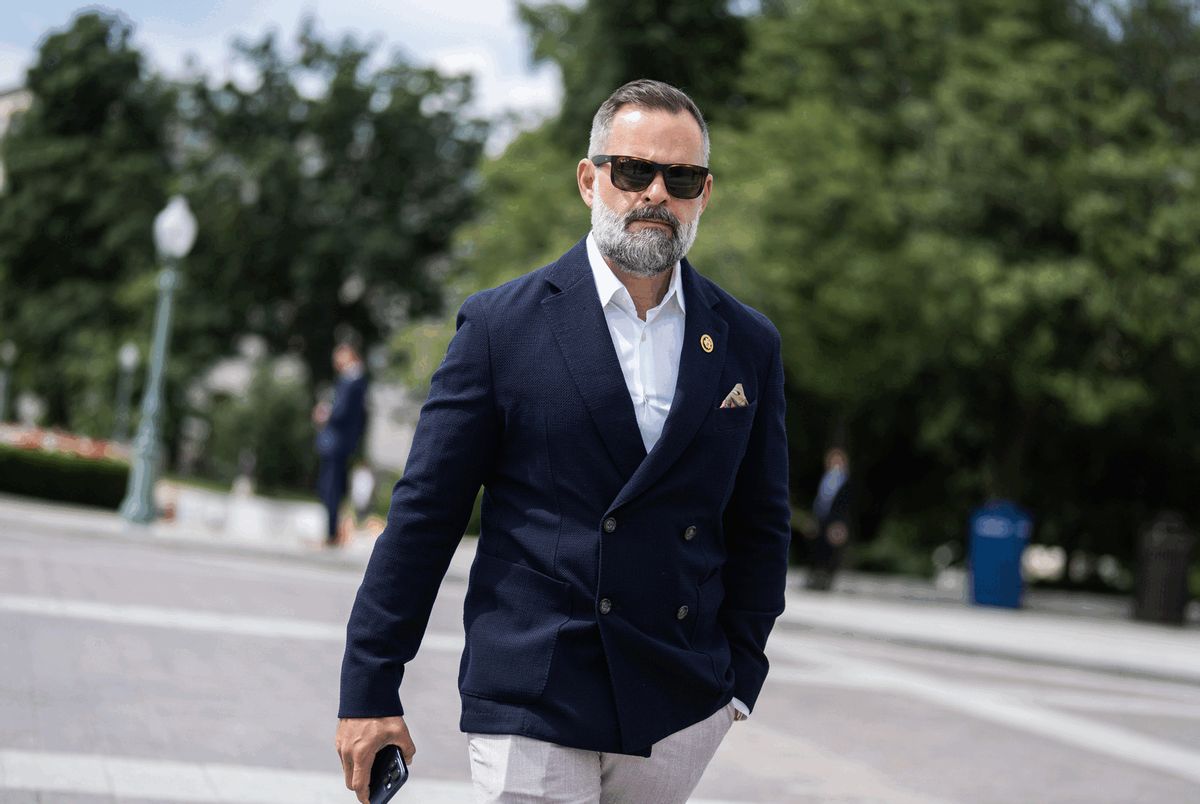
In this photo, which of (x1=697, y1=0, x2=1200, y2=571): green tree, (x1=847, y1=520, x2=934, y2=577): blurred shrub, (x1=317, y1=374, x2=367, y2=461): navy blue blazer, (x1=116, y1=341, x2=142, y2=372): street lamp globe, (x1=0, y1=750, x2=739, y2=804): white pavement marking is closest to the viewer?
(x1=0, y1=750, x2=739, y2=804): white pavement marking

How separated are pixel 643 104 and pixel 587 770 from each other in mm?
1161

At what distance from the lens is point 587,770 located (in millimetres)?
2629

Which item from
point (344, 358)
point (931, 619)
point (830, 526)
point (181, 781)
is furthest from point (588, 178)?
point (830, 526)


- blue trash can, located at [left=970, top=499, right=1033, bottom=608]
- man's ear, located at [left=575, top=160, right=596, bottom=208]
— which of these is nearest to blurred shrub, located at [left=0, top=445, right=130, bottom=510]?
blue trash can, located at [left=970, top=499, right=1033, bottom=608]

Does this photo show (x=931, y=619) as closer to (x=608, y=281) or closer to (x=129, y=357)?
(x=608, y=281)

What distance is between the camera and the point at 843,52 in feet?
92.1

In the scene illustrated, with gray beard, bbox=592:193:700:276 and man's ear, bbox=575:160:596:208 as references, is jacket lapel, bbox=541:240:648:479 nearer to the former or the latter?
gray beard, bbox=592:193:700:276

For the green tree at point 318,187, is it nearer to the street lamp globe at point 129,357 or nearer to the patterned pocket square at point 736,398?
the street lamp globe at point 129,357

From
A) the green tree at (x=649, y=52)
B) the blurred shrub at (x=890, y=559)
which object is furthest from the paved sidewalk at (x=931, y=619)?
the green tree at (x=649, y=52)

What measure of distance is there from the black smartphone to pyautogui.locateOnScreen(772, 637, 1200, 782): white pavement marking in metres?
6.74

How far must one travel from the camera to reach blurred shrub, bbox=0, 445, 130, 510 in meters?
22.7

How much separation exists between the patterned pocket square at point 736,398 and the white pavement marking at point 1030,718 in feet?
21.3

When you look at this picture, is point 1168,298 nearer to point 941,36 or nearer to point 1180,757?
point 941,36

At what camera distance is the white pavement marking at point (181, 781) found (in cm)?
562
